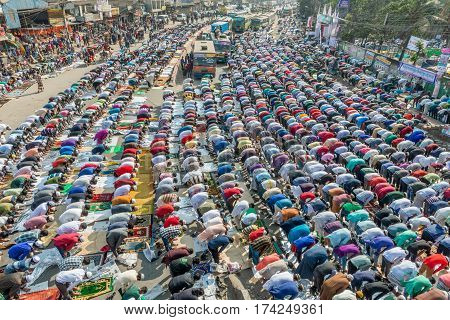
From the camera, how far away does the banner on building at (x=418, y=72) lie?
31.1m

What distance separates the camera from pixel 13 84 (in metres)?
37.1

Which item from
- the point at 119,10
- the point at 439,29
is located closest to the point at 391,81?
the point at 439,29

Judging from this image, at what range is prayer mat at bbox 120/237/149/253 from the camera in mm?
14680

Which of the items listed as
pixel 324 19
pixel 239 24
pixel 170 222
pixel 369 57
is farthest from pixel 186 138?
pixel 239 24

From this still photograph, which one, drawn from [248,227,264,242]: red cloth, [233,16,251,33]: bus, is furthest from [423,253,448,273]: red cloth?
[233,16,251,33]: bus

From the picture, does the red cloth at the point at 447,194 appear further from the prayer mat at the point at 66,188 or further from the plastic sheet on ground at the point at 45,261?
the prayer mat at the point at 66,188

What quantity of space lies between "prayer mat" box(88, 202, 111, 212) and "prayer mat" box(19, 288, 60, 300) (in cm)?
501

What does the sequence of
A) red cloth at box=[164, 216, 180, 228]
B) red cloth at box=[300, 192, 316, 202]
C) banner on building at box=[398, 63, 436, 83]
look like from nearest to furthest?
red cloth at box=[164, 216, 180, 228] → red cloth at box=[300, 192, 316, 202] → banner on building at box=[398, 63, 436, 83]

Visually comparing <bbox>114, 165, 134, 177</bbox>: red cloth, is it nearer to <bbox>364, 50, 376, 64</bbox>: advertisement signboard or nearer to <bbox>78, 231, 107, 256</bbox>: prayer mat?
<bbox>78, 231, 107, 256</bbox>: prayer mat

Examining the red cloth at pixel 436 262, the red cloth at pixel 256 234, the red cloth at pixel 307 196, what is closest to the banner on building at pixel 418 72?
the red cloth at pixel 307 196

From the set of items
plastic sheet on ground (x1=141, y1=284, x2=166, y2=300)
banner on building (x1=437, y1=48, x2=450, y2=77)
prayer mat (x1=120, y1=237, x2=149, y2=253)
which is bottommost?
prayer mat (x1=120, y1=237, x2=149, y2=253)

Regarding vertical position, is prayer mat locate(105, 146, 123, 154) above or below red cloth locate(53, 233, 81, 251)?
below

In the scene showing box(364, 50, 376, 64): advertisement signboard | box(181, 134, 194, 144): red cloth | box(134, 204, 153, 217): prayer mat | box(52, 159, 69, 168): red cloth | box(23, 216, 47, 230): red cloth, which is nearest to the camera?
box(23, 216, 47, 230): red cloth

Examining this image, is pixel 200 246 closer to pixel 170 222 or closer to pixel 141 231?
pixel 170 222
